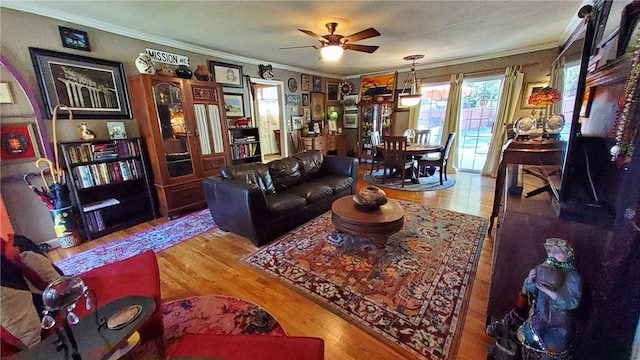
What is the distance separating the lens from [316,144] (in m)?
5.85

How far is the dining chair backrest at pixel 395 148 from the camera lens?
422 cm

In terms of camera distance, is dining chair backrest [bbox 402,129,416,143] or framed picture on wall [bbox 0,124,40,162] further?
dining chair backrest [bbox 402,129,416,143]

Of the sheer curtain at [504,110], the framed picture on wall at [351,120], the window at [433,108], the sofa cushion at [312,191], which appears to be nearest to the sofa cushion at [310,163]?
the sofa cushion at [312,191]

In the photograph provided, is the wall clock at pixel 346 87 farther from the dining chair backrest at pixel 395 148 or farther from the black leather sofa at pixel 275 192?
the black leather sofa at pixel 275 192

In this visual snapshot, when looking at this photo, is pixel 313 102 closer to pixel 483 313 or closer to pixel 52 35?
pixel 52 35

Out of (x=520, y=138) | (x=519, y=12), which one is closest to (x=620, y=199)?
(x=520, y=138)

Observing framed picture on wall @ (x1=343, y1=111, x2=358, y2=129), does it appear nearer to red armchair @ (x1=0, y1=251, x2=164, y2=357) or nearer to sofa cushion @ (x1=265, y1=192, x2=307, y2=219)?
sofa cushion @ (x1=265, y1=192, x2=307, y2=219)

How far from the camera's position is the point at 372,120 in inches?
241

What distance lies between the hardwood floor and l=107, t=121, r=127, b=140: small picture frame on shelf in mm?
1169

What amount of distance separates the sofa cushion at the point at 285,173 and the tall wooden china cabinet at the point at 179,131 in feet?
3.69

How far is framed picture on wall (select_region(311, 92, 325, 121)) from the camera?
240 inches

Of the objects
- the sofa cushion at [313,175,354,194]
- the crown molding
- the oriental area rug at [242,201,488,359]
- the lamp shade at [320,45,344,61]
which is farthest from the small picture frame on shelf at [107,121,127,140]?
the lamp shade at [320,45,344,61]

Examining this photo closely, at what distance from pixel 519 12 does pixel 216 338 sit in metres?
4.07

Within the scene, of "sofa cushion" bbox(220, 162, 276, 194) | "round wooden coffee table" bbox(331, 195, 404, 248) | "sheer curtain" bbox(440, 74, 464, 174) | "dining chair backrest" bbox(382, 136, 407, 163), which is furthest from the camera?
"sheer curtain" bbox(440, 74, 464, 174)
